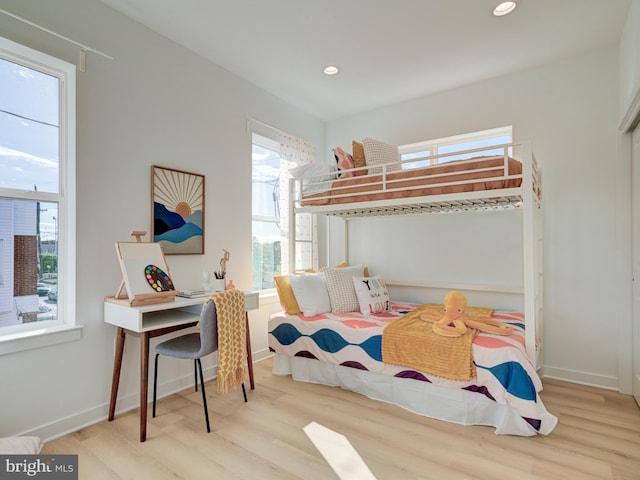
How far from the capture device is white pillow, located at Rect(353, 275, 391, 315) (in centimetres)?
298

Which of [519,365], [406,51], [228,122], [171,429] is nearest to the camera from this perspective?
[519,365]

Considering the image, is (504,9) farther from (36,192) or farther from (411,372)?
(36,192)

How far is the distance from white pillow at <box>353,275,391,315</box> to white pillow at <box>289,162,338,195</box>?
0.87 meters

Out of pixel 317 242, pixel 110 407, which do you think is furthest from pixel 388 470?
pixel 317 242

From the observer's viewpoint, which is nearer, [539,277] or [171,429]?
[171,429]

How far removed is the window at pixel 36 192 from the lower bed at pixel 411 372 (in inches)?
61.5

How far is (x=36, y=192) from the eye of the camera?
2.06 m

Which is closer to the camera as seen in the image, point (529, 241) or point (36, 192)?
point (36, 192)

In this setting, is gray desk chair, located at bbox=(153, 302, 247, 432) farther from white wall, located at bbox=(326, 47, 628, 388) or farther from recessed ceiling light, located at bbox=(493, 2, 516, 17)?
white wall, located at bbox=(326, 47, 628, 388)

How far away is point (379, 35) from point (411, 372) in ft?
7.82

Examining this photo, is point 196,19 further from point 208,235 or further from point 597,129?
point 597,129

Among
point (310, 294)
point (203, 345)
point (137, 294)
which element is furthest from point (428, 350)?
point (137, 294)

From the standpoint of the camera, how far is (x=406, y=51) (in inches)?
109

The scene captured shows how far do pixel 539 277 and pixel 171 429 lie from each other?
9.67 ft
